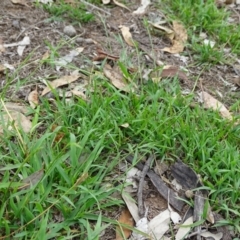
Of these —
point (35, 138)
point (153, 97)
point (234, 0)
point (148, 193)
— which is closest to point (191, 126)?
point (153, 97)

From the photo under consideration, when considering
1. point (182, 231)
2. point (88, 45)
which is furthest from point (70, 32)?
point (182, 231)

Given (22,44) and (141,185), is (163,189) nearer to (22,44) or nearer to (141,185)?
(141,185)

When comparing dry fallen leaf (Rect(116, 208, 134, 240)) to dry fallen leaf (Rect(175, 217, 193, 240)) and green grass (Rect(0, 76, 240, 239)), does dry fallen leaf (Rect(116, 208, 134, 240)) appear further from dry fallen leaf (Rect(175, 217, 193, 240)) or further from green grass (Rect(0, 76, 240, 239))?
dry fallen leaf (Rect(175, 217, 193, 240))

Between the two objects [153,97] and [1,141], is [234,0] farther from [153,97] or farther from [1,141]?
[1,141]

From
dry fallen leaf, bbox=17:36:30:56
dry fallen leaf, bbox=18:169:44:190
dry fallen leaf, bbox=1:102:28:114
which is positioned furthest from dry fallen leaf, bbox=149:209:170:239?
dry fallen leaf, bbox=17:36:30:56

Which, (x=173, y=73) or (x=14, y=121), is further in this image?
(x=173, y=73)

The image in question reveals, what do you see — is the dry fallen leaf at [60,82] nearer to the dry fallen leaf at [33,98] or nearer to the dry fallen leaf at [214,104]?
the dry fallen leaf at [33,98]
